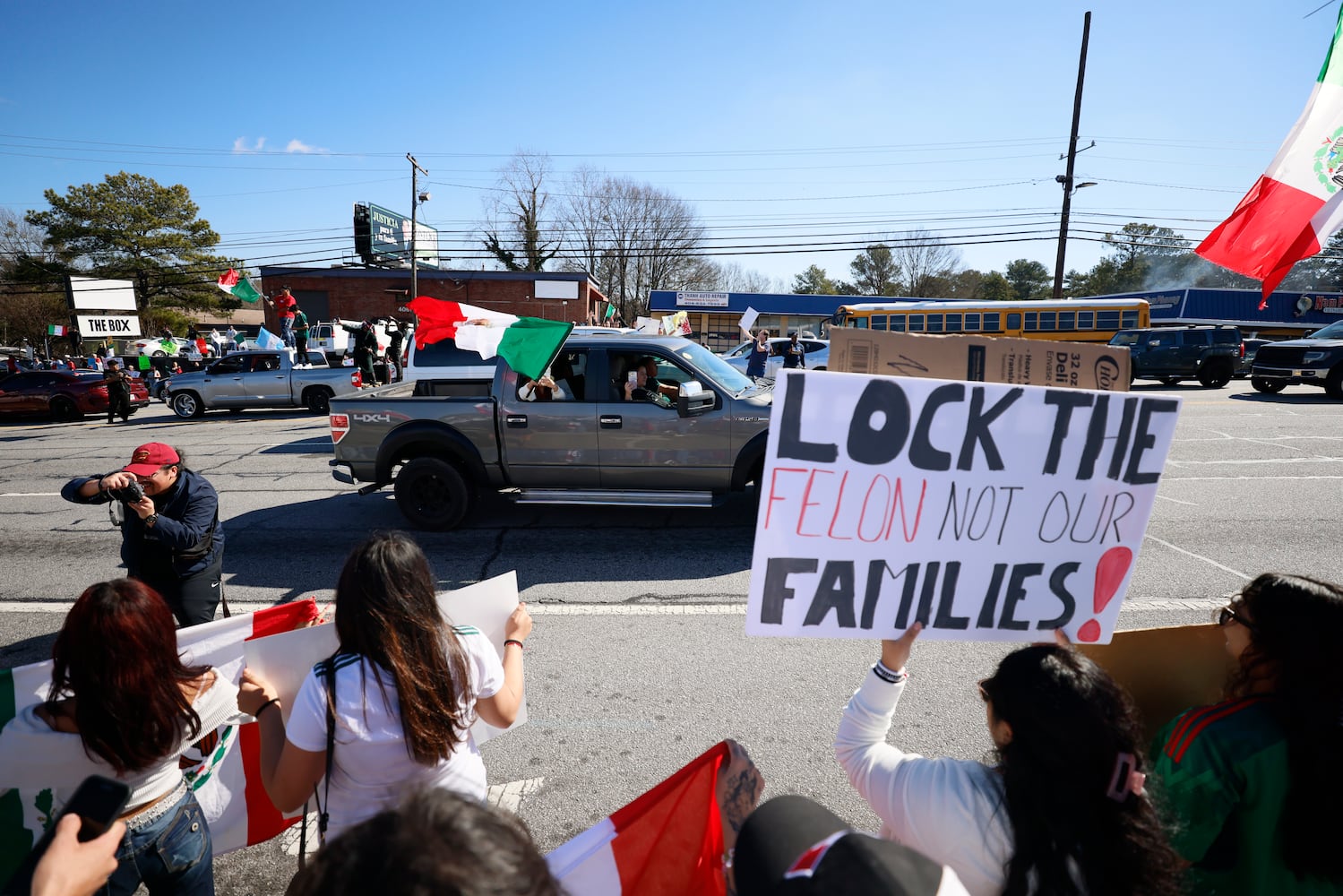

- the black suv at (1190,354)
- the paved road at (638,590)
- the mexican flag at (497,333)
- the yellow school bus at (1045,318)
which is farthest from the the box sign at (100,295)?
the black suv at (1190,354)

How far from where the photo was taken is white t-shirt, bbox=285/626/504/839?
5.73ft

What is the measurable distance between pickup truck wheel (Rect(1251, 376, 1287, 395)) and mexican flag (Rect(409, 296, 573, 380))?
2051 cm

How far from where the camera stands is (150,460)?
144 inches

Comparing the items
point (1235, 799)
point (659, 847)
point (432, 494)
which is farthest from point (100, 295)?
point (1235, 799)

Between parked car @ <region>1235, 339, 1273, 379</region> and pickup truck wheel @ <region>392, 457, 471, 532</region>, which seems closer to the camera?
pickup truck wheel @ <region>392, 457, 471, 532</region>

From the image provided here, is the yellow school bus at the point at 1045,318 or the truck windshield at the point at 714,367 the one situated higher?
the yellow school bus at the point at 1045,318

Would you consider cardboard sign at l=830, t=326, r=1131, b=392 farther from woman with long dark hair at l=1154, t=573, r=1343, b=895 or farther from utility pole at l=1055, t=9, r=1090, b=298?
utility pole at l=1055, t=9, r=1090, b=298

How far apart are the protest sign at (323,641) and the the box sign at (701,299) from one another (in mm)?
42257

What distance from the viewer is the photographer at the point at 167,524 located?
139 inches

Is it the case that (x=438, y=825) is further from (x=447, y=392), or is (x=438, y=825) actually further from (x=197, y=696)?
(x=447, y=392)

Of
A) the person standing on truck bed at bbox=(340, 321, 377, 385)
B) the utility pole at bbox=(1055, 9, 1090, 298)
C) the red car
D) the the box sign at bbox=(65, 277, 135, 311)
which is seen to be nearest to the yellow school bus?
the utility pole at bbox=(1055, 9, 1090, 298)

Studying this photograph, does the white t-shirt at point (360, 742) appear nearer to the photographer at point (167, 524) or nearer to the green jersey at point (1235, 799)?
Result: the green jersey at point (1235, 799)

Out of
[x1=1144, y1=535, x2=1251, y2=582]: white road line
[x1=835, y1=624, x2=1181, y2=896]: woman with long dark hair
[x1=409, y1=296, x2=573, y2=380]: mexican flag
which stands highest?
[x1=409, y1=296, x2=573, y2=380]: mexican flag

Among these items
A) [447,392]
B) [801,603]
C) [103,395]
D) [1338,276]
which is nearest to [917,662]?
[801,603]
